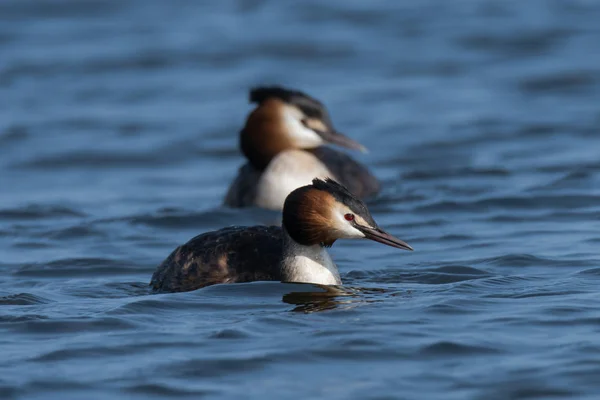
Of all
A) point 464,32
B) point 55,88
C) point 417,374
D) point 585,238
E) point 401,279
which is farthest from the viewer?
point 464,32

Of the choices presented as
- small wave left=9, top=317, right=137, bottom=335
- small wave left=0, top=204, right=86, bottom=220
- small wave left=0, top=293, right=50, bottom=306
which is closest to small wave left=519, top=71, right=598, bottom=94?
small wave left=0, top=204, right=86, bottom=220

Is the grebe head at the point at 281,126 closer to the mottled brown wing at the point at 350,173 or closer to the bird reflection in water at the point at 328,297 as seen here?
the mottled brown wing at the point at 350,173

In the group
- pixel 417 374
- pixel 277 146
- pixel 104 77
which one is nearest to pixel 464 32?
pixel 104 77

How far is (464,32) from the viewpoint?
71.0ft

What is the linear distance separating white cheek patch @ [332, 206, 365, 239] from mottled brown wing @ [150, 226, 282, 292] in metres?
0.49

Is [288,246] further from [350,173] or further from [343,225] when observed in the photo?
[350,173]

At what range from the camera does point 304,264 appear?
8742mm

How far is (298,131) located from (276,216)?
3.76 ft

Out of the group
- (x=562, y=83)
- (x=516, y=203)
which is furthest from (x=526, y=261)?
(x=562, y=83)

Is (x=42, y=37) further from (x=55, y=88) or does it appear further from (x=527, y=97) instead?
(x=527, y=97)

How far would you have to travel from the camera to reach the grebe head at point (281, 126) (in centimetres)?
1348

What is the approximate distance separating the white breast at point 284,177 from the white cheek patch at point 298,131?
0.34 metres

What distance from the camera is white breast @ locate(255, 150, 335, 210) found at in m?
13.0

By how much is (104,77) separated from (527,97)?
641 cm
